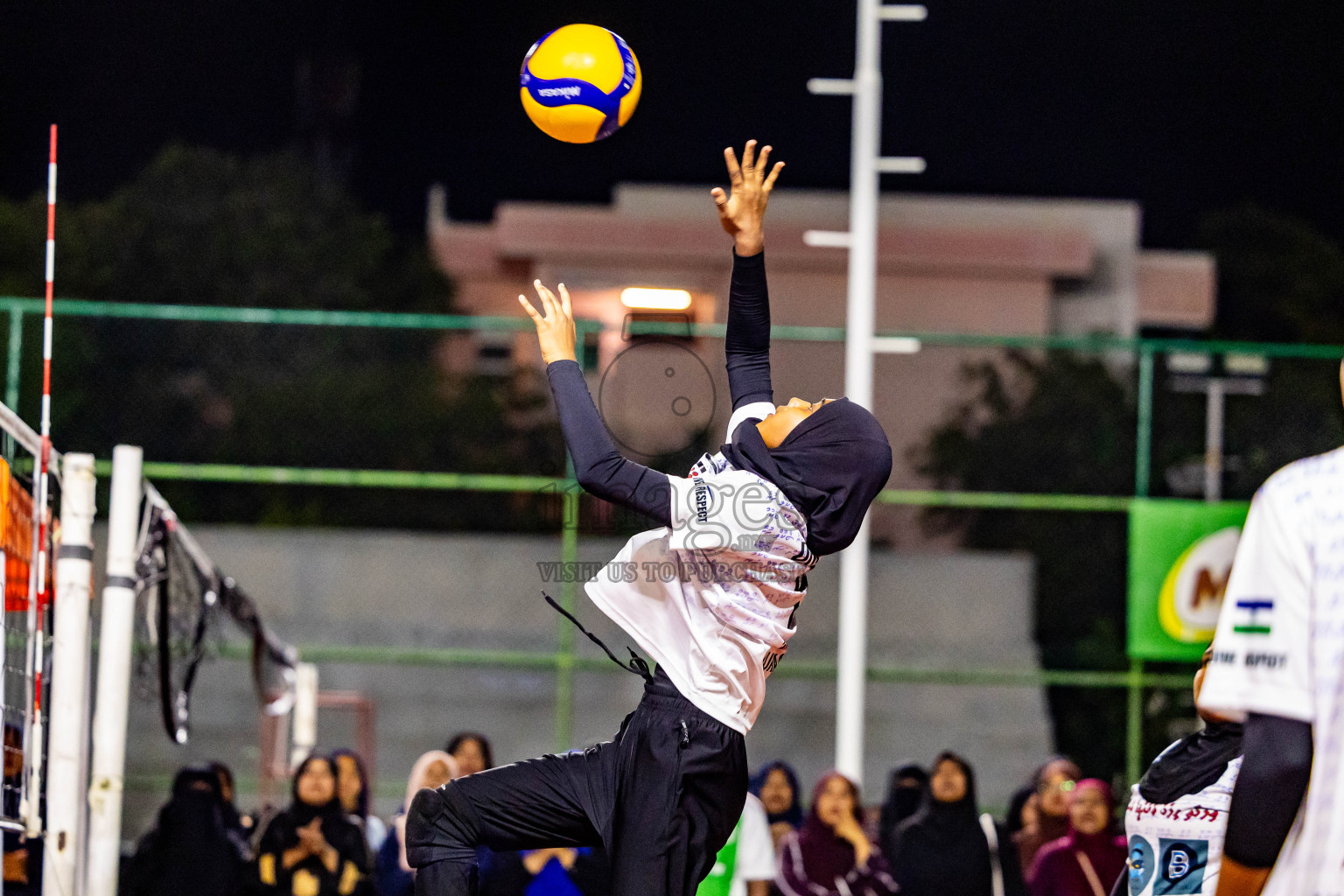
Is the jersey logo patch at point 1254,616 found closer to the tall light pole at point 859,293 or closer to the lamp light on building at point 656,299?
the tall light pole at point 859,293

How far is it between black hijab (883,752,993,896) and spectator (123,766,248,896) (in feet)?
11.5

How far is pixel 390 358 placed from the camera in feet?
57.8

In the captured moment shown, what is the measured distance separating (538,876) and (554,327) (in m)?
4.85

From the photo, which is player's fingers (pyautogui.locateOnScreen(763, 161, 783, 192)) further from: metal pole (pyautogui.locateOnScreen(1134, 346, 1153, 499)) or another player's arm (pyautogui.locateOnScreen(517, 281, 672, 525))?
metal pole (pyautogui.locateOnScreen(1134, 346, 1153, 499))

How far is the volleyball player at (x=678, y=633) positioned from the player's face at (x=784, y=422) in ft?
0.08

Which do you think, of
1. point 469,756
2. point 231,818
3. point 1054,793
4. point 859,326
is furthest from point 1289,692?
point 859,326

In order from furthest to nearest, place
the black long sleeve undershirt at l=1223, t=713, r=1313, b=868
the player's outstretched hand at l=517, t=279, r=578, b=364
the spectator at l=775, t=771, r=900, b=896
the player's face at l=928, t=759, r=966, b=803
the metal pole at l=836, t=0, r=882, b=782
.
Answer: the metal pole at l=836, t=0, r=882, b=782, the player's face at l=928, t=759, r=966, b=803, the spectator at l=775, t=771, r=900, b=896, the player's outstretched hand at l=517, t=279, r=578, b=364, the black long sleeve undershirt at l=1223, t=713, r=1313, b=868

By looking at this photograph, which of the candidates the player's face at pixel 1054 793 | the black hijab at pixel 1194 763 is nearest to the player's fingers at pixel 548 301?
the black hijab at pixel 1194 763

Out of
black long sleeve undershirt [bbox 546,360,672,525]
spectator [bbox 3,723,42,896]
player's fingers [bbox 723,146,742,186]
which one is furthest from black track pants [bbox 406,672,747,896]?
spectator [bbox 3,723,42,896]

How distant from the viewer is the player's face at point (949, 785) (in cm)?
881

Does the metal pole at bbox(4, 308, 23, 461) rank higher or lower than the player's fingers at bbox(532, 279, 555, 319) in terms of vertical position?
higher

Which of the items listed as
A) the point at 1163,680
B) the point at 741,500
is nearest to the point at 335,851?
the point at 741,500

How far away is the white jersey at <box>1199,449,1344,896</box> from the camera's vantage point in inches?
102

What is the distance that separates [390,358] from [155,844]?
974 cm
